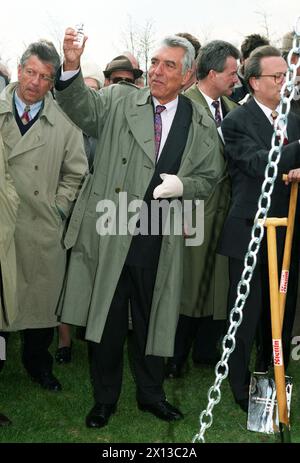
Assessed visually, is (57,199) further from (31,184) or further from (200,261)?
(200,261)

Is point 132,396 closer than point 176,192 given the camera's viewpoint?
No

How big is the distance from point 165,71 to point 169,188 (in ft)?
2.42

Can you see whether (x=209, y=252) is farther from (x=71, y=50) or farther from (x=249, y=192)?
(x=71, y=50)

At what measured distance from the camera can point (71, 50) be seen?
14.9 feet

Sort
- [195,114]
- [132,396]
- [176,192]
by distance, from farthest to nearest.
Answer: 1. [132,396]
2. [195,114]
3. [176,192]

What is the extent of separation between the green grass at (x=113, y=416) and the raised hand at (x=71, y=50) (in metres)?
2.15

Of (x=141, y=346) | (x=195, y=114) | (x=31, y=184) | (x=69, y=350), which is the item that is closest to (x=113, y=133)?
(x=195, y=114)

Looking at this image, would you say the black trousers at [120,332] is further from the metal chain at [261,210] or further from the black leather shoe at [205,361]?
the black leather shoe at [205,361]

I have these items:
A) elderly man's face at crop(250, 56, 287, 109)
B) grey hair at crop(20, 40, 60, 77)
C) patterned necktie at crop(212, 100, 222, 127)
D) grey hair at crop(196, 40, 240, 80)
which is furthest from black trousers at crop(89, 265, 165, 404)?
grey hair at crop(196, 40, 240, 80)

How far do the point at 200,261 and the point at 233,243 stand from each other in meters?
0.89

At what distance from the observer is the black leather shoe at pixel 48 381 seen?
586 centimetres

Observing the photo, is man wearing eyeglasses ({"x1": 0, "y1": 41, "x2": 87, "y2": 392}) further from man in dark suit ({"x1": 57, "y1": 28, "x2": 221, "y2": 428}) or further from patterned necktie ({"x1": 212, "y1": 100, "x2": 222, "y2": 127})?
patterned necktie ({"x1": 212, "y1": 100, "x2": 222, "y2": 127})

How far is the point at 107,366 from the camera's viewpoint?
5211 mm

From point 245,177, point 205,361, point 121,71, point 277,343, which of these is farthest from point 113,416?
point 121,71
